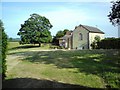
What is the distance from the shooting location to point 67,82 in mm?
12664

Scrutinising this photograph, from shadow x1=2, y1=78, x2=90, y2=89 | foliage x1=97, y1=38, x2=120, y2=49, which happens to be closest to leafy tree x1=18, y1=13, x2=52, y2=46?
foliage x1=97, y1=38, x2=120, y2=49

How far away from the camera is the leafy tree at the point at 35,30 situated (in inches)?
2581

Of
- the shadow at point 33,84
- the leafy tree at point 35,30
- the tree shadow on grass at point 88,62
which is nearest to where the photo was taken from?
the shadow at point 33,84

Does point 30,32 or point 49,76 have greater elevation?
point 30,32

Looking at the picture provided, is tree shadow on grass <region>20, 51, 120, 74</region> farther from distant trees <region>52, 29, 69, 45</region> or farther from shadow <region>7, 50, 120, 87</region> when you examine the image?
distant trees <region>52, 29, 69, 45</region>

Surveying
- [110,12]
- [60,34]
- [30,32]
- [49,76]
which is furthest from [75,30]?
[49,76]

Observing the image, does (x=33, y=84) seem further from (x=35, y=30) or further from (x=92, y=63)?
(x=35, y=30)

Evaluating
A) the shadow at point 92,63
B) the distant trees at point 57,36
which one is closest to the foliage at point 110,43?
the shadow at point 92,63

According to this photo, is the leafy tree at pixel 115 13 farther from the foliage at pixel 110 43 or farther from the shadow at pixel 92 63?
the foliage at pixel 110 43

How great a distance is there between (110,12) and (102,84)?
1732cm

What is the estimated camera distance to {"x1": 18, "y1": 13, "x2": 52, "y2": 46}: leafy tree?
65562mm

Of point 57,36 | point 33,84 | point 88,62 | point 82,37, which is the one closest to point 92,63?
point 88,62

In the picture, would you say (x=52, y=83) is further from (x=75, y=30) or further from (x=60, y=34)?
(x=60, y=34)

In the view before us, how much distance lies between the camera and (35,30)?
66.5m
